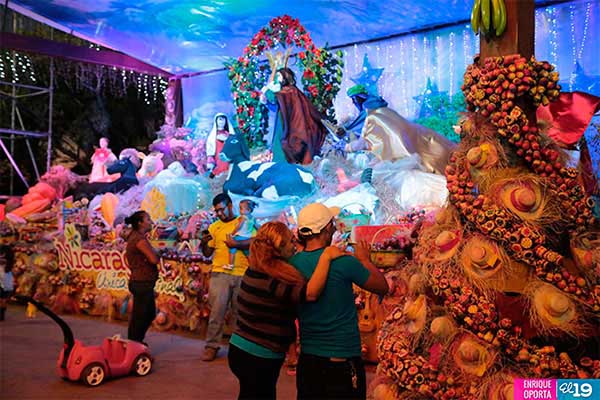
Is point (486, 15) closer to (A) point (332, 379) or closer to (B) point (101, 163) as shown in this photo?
(A) point (332, 379)

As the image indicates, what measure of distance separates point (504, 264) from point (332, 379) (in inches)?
33.4

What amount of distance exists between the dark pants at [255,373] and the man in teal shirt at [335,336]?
19 cm

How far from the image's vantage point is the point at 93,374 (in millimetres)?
5199

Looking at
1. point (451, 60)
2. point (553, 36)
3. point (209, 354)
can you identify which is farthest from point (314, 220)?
point (451, 60)

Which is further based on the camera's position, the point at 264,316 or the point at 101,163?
the point at 101,163

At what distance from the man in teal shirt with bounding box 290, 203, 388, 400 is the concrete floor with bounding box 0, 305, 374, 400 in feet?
6.32

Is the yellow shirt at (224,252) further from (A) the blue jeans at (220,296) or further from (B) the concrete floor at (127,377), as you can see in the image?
(B) the concrete floor at (127,377)

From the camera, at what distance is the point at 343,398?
2.88m

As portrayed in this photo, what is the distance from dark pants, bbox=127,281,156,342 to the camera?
5.57 metres

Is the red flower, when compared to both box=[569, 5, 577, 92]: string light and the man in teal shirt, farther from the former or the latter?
the man in teal shirt

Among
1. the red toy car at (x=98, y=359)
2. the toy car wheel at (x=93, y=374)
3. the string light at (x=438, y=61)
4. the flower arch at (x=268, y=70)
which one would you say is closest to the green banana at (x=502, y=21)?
the red toy car at (x=98, y=359)

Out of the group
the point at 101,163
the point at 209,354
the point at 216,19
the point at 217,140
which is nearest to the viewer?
the point at 209,354

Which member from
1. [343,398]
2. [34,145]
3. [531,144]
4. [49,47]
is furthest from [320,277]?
[34,145]

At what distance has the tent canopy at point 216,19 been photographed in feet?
39.6
